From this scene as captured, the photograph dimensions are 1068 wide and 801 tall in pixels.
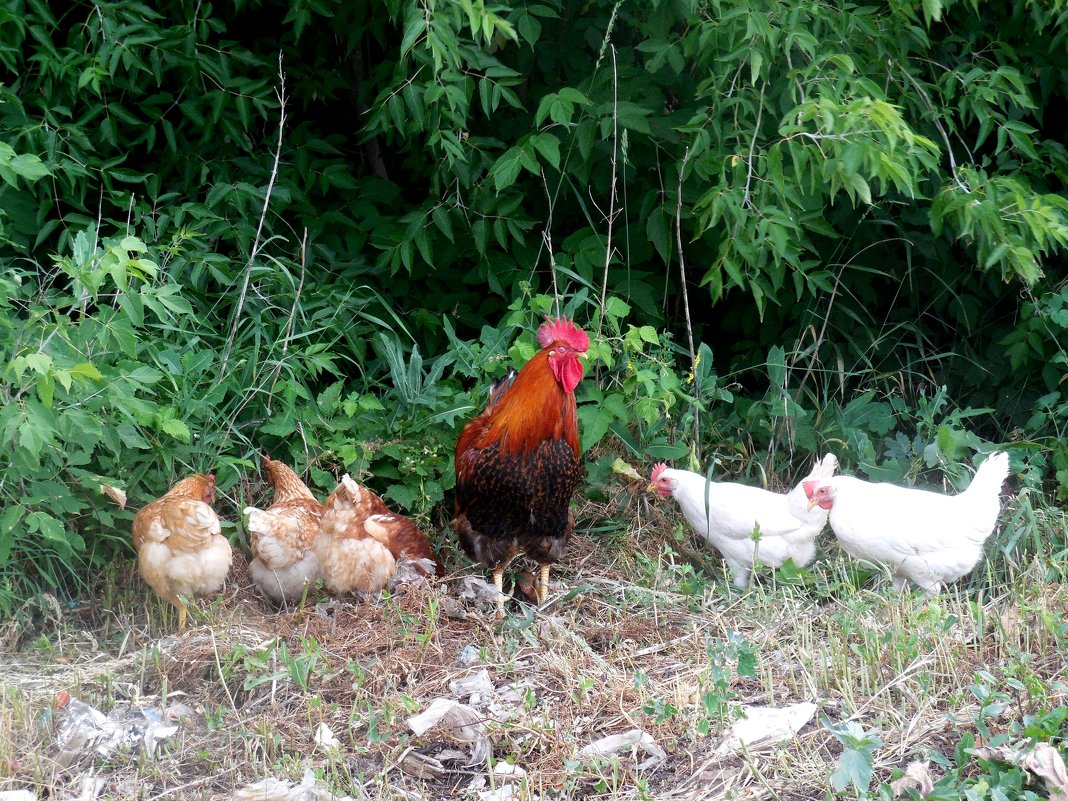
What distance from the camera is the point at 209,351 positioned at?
16.5 feet

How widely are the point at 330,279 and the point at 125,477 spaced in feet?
5.35

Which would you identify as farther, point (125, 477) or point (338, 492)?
point (125, 477)

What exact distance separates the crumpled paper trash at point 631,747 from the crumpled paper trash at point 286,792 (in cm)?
74

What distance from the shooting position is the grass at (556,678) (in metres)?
3.37

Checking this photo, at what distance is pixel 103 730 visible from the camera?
11.8ft

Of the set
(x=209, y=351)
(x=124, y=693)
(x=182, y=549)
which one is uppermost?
(x=209, y=351)

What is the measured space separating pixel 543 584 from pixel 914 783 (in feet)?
6.36

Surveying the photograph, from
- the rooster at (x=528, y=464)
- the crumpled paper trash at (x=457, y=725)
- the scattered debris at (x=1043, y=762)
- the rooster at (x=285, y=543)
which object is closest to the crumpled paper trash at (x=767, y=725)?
the scattered debris at (x=1043, y=762)

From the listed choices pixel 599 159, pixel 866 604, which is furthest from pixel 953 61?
pixel 866 604

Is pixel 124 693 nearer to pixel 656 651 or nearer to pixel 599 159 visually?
pixel 656 651

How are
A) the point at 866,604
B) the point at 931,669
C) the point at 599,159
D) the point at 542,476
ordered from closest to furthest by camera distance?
1. the point at 931,669
2. the point at 866,604
3. the point at 542,476
4. the point at 599,159

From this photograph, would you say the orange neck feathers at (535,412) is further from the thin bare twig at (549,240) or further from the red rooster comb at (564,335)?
the thin bare twig at (549,240)

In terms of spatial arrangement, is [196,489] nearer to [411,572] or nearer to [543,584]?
[411,572]

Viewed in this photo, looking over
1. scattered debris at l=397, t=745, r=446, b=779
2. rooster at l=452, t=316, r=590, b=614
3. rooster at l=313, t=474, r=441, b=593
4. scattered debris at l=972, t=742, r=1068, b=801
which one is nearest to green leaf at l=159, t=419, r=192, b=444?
rooster at l=313, t=474, r=441, b=593
